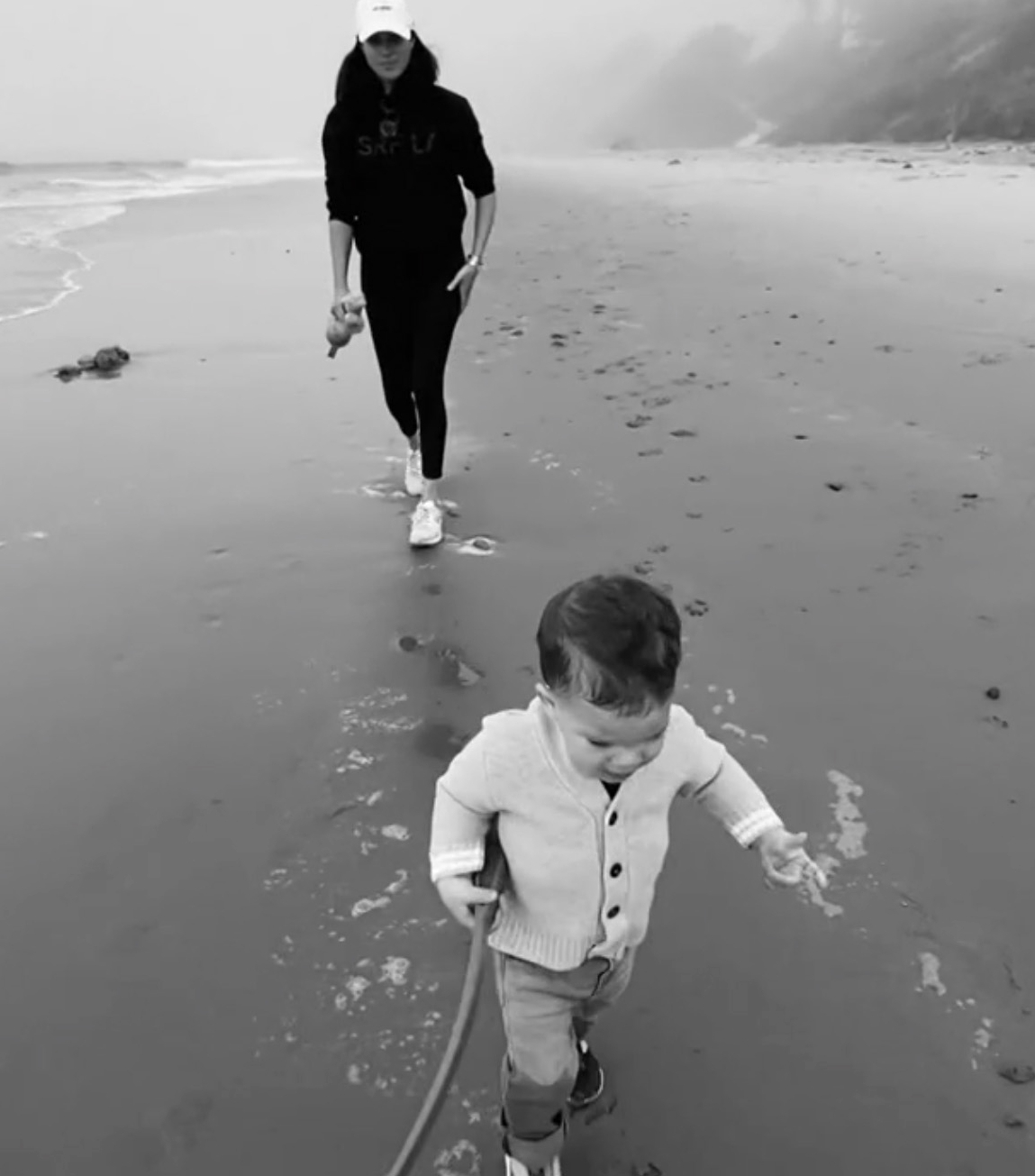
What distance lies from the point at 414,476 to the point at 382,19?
169 centimetres

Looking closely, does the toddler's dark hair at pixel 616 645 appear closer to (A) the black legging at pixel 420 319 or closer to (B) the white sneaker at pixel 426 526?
(B) the white sneaker at pixel 426 526

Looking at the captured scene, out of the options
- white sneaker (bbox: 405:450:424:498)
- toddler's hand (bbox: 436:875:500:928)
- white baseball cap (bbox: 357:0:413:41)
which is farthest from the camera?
white sneaker (bbox: 405:450:424:498)

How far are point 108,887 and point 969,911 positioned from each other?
5.90 ft

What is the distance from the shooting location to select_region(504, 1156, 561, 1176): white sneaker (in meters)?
1.63

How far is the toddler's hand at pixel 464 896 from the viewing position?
146 centimetres

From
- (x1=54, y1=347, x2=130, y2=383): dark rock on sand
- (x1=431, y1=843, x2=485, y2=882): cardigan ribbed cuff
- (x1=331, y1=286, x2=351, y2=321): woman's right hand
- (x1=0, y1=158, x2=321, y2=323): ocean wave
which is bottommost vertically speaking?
(x1=0, y1=158, x2=321, y2=323): ocean wave

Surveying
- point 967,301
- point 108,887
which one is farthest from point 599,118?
point 108,887

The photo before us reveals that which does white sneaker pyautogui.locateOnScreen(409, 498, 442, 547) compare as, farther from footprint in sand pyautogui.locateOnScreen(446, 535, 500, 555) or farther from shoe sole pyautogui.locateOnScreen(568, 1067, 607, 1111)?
shoe sole pyautogui.locateOnScreen(568, 1067, 607, 1111)

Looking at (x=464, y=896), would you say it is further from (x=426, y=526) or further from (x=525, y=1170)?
(x=426, y=526)


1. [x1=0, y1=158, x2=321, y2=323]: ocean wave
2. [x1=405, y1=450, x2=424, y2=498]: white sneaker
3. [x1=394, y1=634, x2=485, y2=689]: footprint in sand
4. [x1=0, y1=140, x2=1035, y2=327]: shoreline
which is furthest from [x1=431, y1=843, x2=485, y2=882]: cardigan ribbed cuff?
[x1=0, y1=158, x2=321, y2=323]: ocean wave

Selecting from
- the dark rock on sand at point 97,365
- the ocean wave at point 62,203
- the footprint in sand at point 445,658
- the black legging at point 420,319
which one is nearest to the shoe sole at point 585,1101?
the footprint in sand at point 445,658

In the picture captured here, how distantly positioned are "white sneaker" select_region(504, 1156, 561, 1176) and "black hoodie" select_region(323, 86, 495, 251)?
3.00 meters

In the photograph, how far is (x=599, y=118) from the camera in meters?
74.6

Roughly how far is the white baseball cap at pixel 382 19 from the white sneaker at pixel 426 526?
1552 millimetres
